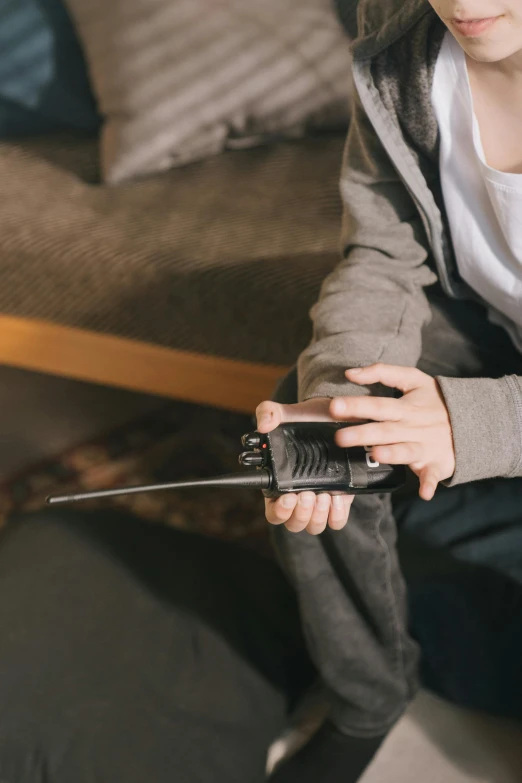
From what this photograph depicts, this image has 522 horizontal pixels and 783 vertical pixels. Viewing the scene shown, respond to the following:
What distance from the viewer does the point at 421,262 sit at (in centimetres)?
81

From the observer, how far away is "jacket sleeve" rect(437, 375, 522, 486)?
24.0 inches

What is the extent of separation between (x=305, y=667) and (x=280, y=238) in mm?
584

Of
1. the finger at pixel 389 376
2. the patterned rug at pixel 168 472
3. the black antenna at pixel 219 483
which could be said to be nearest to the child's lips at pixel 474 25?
the finger at pixel 389 376

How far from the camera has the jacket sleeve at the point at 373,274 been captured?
2.40 feet

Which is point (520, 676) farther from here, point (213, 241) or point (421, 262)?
point (213, 241)

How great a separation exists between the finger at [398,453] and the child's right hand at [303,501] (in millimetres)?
61

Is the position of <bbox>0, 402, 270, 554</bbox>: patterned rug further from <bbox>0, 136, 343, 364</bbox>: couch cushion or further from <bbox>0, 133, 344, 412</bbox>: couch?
<bbox>0, 136, 343, 364</bbox>: couch cushion

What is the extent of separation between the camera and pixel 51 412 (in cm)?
145

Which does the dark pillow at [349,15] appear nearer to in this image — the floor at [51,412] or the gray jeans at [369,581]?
the gray jeans at [369,581]

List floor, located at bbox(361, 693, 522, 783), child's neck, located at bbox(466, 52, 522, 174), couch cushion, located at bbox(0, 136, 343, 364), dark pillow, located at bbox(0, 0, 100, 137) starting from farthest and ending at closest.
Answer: dark pillow, located at bbox(0, 0, 100, 137)
couch cushion, located at bbox(0, 136, 343, 364)
floor, located at bbox(361, 693, 522, 783)
child's neck, located at bbox(466, 52, 522, 174)

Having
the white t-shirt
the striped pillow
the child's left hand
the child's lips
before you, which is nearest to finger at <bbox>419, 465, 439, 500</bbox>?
the child's left hand

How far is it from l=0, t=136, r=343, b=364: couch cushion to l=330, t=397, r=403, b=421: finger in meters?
0.41

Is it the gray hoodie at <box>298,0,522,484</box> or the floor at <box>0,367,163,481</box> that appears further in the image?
the floor at <box>0,367,163,481</box>

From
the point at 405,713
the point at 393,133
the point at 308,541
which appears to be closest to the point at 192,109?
the point at 393,133
